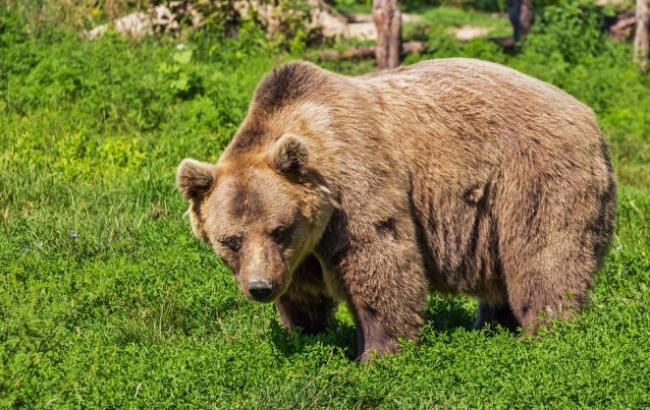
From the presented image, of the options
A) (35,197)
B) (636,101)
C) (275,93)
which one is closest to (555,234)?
(275,93)

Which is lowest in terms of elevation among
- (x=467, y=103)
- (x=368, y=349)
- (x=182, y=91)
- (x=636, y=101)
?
(x=636, y=101)

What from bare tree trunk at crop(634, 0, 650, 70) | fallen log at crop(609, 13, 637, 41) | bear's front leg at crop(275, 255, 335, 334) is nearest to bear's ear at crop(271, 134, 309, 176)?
bear's front leg at crop(275, 255, 335, 334)

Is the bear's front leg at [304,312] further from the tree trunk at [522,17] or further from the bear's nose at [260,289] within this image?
the tree trunk at [522,17]

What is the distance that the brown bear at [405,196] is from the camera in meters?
6.13

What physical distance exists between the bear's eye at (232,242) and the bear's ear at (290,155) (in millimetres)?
409

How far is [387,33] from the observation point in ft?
45.2

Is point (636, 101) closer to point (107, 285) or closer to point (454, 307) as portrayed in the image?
point (454, 307)

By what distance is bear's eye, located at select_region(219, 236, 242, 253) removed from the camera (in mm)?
6082

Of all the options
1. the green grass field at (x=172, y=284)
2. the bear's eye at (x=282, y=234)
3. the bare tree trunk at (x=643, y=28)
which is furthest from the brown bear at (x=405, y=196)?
the bare tree trunk at (x=643, y=28)

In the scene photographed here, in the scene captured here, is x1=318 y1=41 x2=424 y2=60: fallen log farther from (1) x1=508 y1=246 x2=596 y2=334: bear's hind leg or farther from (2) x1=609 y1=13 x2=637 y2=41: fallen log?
(1) x1=508 y1=246 x2=596 y2=334: bear's hind leg

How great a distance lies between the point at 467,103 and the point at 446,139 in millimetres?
272

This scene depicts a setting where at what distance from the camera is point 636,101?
41.2 feet

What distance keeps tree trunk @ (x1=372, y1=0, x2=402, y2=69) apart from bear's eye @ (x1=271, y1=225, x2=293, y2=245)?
7.85 meters

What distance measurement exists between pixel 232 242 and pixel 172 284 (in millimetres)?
1567
